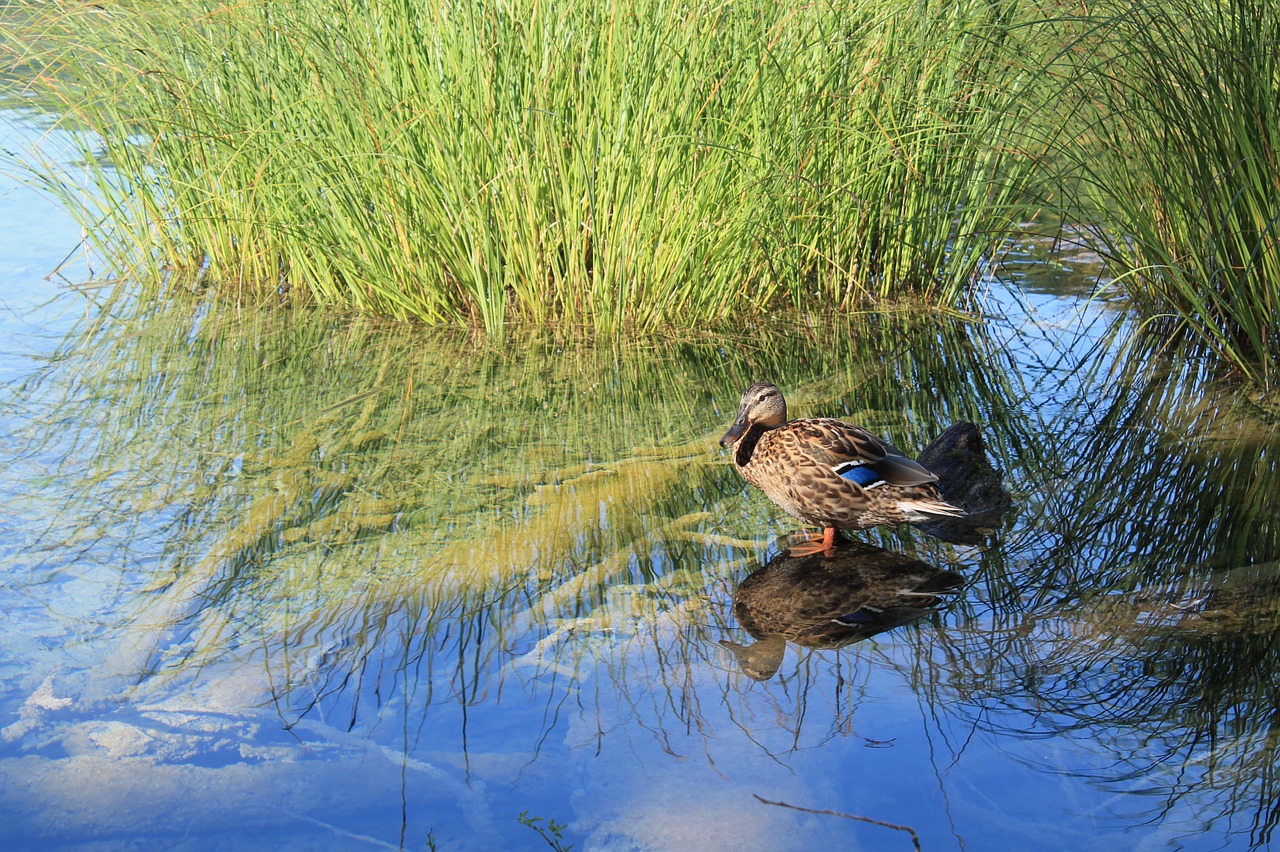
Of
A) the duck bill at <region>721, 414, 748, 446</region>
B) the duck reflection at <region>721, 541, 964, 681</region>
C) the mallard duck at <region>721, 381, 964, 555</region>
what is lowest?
the duck reflection at <region>721, 541, 964, 681</region>

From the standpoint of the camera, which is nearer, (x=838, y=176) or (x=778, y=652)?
(x=778, y=652)

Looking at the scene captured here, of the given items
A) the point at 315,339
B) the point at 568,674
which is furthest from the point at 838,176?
the point at 568,674

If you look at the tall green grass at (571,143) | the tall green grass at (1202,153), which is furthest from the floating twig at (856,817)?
the tall green grass at (571,143)

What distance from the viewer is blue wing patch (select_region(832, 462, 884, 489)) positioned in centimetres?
348

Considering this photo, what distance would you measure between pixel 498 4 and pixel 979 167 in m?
2.54

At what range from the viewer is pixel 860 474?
3.49 metres

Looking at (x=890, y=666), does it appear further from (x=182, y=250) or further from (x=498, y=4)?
(x=182, y=250)

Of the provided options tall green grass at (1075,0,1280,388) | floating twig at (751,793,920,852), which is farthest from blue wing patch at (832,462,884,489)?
tall green grass at (1075,0,1280,388)

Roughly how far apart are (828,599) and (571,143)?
113 inches

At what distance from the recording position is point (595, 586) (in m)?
3.34

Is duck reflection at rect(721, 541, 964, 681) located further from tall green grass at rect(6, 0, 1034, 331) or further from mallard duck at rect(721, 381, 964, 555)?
tall green grass at rect(6, 0, 1034, 331)

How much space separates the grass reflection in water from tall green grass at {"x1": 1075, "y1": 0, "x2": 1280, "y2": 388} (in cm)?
47

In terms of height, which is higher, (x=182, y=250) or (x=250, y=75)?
(x=250, y=75)


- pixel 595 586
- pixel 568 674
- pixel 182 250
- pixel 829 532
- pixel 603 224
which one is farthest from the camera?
pixel 182 250
